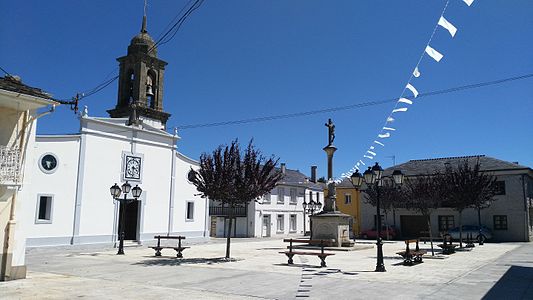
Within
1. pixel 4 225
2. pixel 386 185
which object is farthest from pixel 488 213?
pixel 4 225

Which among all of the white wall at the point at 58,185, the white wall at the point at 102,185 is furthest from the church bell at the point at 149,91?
the white wall at the point at 58,185

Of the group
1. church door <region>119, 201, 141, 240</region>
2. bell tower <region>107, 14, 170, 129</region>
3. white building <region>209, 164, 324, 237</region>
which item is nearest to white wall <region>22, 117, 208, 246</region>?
church door <region>119, 201, 141, 240</region>

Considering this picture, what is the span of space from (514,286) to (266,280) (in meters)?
6.06

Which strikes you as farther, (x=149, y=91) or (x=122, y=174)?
(x=149, y=91)

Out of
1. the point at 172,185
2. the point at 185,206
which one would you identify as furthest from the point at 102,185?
the point at 185,206

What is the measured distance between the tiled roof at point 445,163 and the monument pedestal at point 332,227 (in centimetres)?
1634

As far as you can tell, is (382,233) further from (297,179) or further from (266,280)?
(266,280)

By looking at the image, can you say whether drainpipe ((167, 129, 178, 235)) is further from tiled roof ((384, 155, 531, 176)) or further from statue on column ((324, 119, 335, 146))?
tiled roof ((384, 155, 531, 176))

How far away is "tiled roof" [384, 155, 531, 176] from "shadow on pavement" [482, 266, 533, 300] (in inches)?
915

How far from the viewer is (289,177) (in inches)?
1860

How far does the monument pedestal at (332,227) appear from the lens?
21453mm

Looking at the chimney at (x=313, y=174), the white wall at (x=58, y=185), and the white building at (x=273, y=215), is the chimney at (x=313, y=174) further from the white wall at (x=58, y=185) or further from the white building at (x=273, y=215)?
the white wall at (x=58, y=185)

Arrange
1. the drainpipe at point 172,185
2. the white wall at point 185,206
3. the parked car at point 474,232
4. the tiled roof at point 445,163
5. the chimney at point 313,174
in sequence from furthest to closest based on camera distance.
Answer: the chimney at point 313,174
the tiled roof at point 445,163
the parked car at point 474,232
the white wall at point 185,206
the drainpipe at point 172,185

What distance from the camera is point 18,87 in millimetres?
10305
